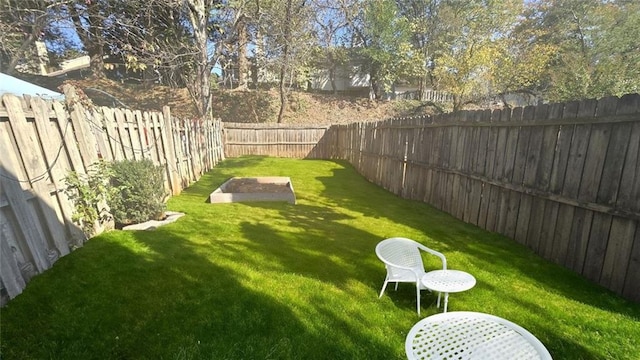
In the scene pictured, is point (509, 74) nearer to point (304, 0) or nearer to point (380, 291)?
point (304, 0)

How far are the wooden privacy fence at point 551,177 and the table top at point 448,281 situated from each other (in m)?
2.04

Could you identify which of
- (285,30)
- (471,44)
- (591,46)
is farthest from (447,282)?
(591,46)

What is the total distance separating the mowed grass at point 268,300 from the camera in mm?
2432

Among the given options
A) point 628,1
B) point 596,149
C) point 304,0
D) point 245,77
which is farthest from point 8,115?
point 628,1

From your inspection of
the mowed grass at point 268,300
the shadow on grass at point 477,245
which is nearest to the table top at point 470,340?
the mowed grass at point 268,300

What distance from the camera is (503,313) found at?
9.77ft

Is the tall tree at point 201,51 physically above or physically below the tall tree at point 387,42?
below

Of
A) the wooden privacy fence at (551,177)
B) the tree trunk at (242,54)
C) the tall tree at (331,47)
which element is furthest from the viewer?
the tall tree at (331,47)

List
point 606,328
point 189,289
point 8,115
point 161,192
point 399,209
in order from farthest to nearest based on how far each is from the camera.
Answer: point 399,209 < point 161,192 < point 189,289 < point 8,115 < point 606,328

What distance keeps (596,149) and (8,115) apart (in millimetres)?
6626

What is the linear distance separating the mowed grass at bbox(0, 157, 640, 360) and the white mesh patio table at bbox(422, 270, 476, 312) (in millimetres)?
440

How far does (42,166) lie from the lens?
3357 millimetres

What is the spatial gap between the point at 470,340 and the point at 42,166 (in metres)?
4.65

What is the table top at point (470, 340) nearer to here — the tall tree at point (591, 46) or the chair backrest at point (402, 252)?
the chair backrest at point (402, 252)
